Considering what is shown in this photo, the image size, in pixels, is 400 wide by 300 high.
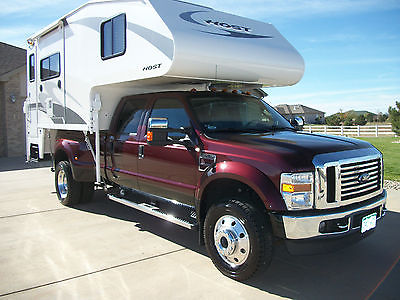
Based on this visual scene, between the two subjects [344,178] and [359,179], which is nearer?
[344,178]

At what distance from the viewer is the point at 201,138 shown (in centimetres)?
445

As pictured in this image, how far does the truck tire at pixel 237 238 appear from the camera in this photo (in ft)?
12.4

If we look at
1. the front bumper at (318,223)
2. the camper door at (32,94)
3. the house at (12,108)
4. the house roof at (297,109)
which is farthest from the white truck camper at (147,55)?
the house roof at (297,109)

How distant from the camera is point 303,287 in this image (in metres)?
3.93

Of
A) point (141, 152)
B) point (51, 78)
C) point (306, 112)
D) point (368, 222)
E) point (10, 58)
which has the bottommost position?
point (368, 222)

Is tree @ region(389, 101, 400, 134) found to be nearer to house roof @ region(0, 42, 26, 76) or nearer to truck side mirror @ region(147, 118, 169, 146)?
house roof @ region(0, 42, 26, 76)

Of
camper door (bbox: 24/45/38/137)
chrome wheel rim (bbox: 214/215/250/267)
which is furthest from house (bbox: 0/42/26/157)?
chrome wheel rim (bbox: 214/215/250/267)

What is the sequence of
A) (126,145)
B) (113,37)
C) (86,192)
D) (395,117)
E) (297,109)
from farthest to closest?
(297,109)
(395,117)
(86,192)
(113,37)
(126,145)

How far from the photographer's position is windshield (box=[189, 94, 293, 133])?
474 cm

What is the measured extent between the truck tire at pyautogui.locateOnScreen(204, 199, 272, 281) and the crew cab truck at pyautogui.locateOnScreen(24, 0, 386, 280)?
0.04 ft

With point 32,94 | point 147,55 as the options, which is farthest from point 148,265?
point 32,94

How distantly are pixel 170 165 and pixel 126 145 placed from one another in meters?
1.10

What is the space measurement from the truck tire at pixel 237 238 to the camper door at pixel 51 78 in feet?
13.7

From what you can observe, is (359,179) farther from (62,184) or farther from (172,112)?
(62,184)
